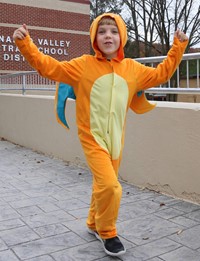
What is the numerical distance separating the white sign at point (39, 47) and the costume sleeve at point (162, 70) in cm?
1631

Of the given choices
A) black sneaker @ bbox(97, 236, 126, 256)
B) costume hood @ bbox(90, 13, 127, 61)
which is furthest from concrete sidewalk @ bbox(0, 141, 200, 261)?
costume hood @ bbox(90, 13, 127, 61)

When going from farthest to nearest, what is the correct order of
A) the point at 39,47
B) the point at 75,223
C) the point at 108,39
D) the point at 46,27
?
the point at 46,27, the point at 39,47, the point at 75,223, the point at 108,39

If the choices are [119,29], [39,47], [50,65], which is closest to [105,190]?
[50,65]

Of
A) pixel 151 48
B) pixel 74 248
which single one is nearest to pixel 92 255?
pixel 74 248

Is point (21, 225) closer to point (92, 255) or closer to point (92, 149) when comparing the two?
point (92, 255)

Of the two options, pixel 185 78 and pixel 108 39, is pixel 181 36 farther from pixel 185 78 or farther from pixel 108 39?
pixel 185 78

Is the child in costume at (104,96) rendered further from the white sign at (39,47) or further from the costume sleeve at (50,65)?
the white sign at (39,47)

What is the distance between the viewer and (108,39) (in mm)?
3012

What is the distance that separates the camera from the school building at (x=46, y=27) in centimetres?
1877

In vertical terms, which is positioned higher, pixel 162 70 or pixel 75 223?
pixel 162 70

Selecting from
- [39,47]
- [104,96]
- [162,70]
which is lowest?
[104,96]

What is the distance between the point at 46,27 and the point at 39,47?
1.28 m

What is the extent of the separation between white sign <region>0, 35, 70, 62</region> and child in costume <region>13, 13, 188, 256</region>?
53.4 feet

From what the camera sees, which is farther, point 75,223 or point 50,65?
point 75,223
